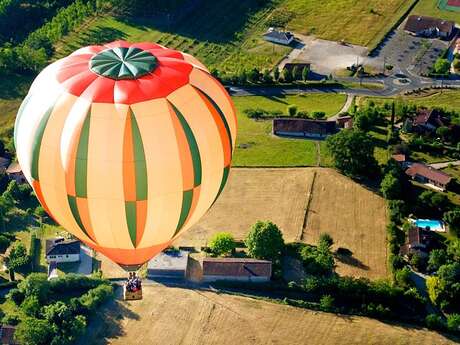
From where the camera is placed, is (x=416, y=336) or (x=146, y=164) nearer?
(x=146, y=164)

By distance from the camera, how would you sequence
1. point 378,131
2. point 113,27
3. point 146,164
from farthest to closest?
point 113,27 → point 378,131 → point 146,164

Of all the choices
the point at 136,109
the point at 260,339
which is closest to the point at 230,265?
the point at 260,339

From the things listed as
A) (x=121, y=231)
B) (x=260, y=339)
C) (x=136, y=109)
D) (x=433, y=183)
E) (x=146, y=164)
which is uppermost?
(x=136, y=109)

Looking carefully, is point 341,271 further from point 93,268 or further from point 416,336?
point 93,268

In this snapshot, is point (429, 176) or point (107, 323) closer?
point (107, 323)

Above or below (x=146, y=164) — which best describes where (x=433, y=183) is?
→ below

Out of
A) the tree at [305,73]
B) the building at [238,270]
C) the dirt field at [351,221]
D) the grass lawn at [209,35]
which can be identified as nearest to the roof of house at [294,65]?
the tree at [305,73]

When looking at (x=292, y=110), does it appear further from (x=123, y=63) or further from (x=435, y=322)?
(x=123, y=63)

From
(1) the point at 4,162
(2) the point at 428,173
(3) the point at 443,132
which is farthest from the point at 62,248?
(3) the point at 443,132
